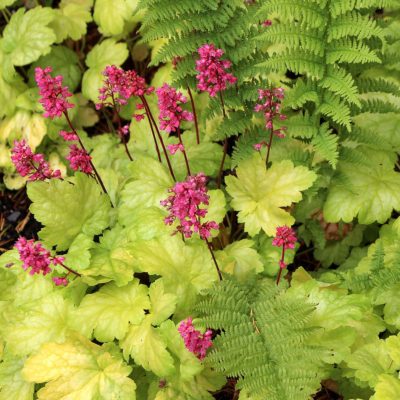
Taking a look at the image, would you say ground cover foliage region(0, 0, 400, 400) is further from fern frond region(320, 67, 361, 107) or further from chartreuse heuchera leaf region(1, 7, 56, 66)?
chartreuse heuchera leaf region(1, 7, 56, 66)

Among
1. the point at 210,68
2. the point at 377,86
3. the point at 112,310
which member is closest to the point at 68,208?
the point at 112,310

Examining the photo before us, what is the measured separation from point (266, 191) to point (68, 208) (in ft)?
3.53


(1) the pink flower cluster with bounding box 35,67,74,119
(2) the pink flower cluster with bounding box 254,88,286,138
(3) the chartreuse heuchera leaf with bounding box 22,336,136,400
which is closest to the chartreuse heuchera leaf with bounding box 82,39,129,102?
(1) the pink flower cluster with bounding box 35,67,74,119

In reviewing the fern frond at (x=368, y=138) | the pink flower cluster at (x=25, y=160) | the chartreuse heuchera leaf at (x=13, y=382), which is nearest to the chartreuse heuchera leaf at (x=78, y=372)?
the chartreuse heuchera leaf at (x=13, y=382)

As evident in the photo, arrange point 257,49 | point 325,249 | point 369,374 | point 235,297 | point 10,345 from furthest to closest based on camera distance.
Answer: point 325,249 < point 257,49 < point 10,345 < point 235,297 < point 369,374

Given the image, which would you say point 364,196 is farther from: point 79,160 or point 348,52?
point 79,160

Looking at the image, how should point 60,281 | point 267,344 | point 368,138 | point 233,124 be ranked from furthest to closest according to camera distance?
point 233,124, point 368,138, point 60,281, point 267,344

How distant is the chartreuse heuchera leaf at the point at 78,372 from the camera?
7.64ft

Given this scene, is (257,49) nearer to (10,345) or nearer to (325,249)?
(325,249)

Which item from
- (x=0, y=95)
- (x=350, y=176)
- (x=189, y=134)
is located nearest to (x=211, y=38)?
(x=189, y=134)

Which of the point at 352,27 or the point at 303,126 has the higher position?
the point at 352,27

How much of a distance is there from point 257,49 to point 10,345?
2.05m

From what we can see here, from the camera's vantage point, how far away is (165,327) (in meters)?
2.39

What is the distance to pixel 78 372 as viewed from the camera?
2.40 meters
